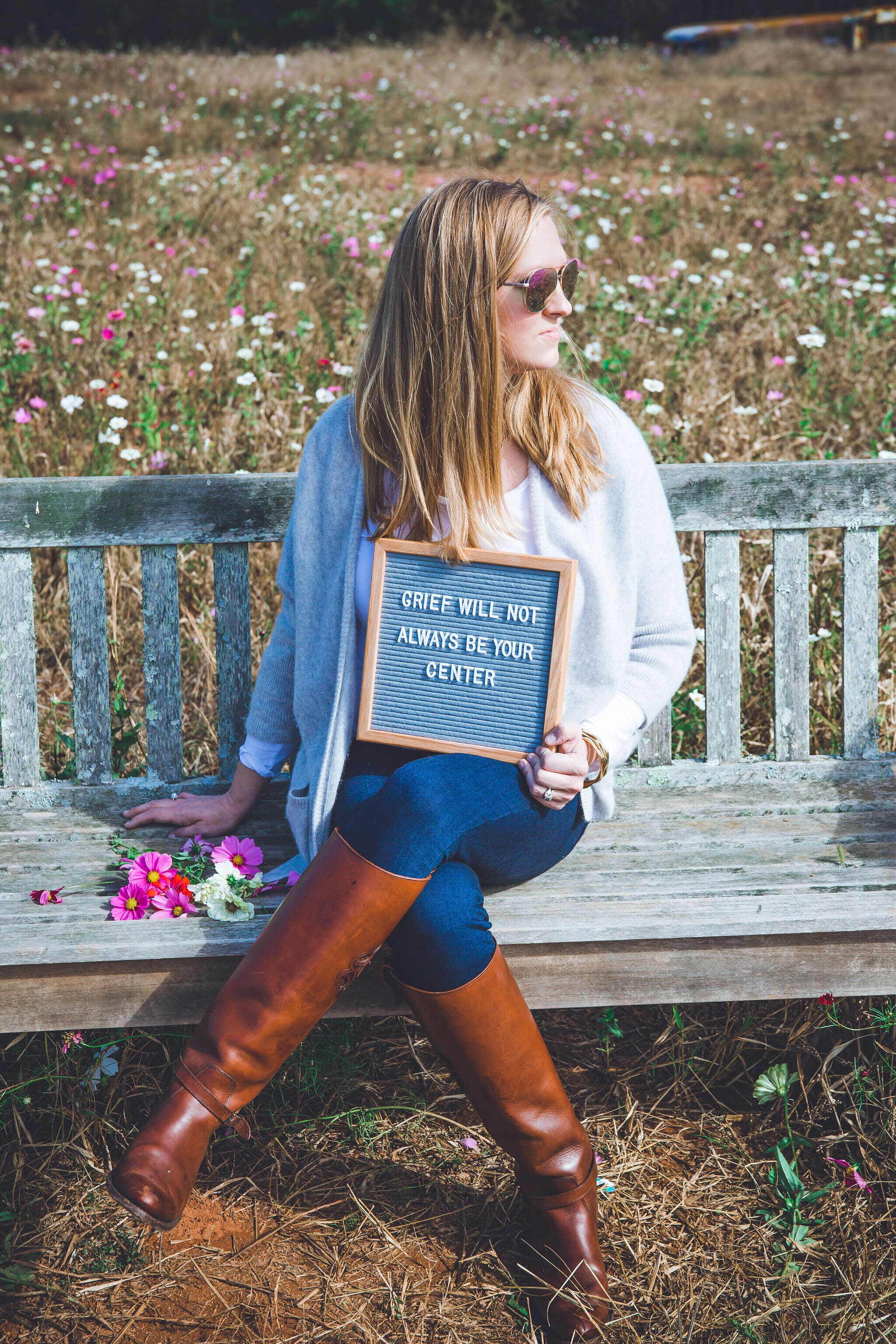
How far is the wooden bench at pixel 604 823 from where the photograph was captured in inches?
73.5

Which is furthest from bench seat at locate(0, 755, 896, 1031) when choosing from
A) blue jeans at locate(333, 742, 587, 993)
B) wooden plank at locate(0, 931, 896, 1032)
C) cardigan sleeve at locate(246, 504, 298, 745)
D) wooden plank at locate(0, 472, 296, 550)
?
wooden plank at locate(0, 472, 296, 550)

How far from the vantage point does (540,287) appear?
1.89m

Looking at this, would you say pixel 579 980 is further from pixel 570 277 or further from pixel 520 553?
pixel 570 277

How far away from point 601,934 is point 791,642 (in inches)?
36.2

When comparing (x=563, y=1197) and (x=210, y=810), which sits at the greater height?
(x=210, y=810)

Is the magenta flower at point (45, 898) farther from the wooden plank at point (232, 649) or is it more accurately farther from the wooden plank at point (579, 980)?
the wooden plank at point (232, 649)

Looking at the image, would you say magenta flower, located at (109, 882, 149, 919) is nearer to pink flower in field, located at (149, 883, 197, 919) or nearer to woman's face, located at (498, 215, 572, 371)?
pink flower in field, located at (149, 883, 197, 919)

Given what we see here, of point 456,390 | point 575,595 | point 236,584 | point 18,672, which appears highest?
point 456,390

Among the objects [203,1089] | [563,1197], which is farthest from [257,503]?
[563,1197]

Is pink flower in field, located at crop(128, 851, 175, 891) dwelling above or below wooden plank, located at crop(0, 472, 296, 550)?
below

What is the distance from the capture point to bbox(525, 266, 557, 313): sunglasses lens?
1.88m

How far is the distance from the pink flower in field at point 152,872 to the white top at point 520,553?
40 cm

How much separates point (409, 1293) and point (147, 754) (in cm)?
112

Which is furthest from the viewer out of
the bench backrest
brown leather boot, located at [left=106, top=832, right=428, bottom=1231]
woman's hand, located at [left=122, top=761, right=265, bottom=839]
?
the bench backrest
